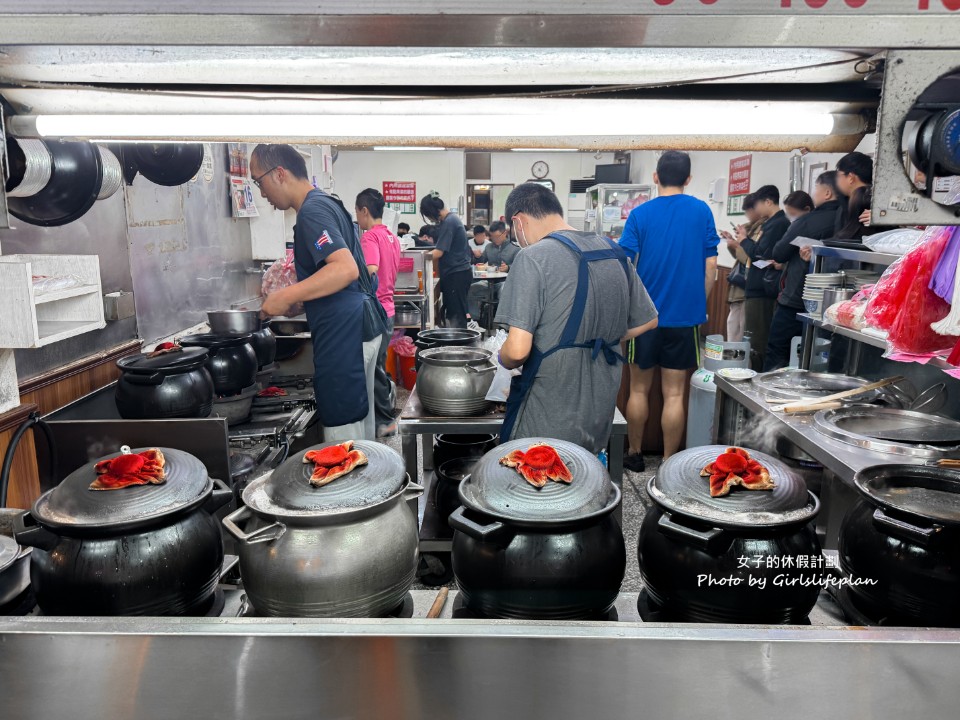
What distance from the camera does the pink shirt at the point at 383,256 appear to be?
19.2 feet

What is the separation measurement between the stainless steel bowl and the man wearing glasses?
0.36 meters

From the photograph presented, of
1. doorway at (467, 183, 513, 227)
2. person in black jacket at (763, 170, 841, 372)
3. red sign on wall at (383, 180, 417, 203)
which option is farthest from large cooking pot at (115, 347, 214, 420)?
doorway at (467, 183, 513, 227)

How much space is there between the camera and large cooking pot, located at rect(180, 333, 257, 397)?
10.2ft

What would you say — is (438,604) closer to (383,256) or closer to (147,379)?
(147,379)

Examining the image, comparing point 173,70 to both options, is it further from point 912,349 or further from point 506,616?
point 912,349

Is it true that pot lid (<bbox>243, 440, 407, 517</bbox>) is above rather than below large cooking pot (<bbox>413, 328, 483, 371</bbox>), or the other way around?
above

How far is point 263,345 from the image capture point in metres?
3.87

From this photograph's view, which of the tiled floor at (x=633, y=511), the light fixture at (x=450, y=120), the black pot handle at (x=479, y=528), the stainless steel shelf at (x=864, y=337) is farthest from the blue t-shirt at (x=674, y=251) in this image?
the black pot handle at (x=479, y=528)

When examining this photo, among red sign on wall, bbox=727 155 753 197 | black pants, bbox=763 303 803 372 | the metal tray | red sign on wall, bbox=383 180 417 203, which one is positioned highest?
red sign on wall, bbox=383 180 417 203

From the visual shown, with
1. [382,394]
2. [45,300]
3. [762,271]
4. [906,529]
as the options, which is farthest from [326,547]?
[762,271]

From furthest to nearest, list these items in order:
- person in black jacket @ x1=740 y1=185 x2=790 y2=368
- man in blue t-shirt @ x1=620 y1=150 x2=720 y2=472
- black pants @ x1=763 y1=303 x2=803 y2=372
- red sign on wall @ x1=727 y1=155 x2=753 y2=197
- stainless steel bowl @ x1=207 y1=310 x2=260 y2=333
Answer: red sign on wall @ x1=727 y1=155 x2=753 y2=197
person in black jacket @ x1=740 y1=185 x2=790 y2=368
black pants @ x1=763 y1=303 x2=803 y2=372
man in blue t-shirt @ x1=620 y1=150 x2=720 y2=472
stainless steel bowl @ x1=207 y1=310 x2=260 y2=333

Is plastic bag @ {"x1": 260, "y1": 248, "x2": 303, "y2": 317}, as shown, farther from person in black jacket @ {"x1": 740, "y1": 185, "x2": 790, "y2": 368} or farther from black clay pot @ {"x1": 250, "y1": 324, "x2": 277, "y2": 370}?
person in black jacket @ {"x1": 740, "y1": 185, "x2": 790, "y2": 368}

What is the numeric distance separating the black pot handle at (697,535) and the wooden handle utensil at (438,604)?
48cm

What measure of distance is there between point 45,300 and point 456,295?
6.00 metres
